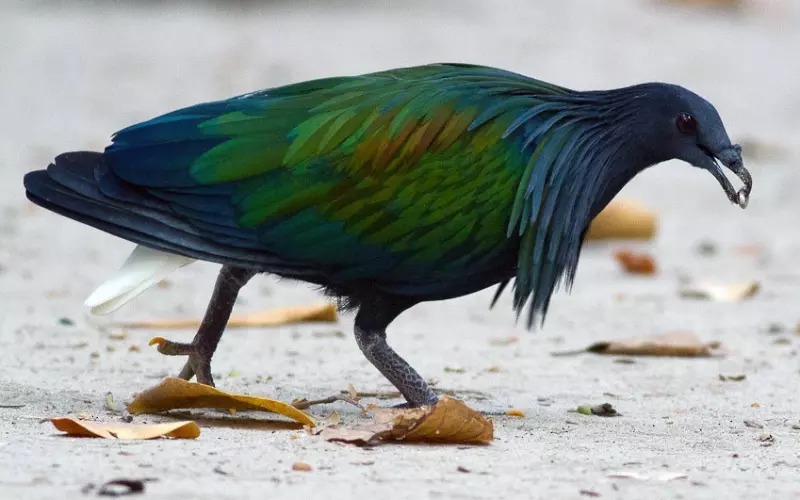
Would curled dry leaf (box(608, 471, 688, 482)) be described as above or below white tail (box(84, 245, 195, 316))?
below

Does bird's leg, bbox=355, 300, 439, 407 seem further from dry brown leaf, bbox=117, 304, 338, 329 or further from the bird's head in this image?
dry brown leaf, bbox=117, 304, 338, 329

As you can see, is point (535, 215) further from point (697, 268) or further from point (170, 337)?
point (697, 268)

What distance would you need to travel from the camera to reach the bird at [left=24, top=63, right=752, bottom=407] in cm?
396

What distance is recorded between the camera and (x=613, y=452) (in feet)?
12.0

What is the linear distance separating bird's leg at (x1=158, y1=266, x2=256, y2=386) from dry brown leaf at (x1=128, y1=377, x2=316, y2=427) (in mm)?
451

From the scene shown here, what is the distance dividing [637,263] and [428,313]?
149cm

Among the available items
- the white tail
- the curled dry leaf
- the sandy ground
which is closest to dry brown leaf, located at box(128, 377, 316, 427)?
the sandy ground

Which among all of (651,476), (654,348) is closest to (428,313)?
(654,348)

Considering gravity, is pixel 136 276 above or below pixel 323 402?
above

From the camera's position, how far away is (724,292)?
6.89 m

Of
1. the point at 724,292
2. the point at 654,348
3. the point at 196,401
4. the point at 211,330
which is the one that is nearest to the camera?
the point at 196,401

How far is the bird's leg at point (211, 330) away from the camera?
4.39m

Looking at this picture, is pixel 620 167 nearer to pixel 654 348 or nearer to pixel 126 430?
pixel 654 348

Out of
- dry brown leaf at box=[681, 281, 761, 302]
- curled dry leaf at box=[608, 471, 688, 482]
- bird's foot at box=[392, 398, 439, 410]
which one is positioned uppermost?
dry brown leaf at box=[681, 281, 761, 302]
